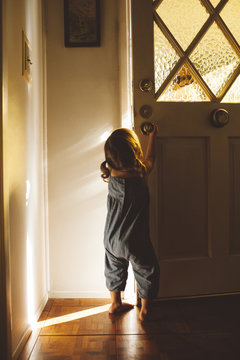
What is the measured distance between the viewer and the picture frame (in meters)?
1.80

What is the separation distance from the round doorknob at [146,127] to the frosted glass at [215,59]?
45cm

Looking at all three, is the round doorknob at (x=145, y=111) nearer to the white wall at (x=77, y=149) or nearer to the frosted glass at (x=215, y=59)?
the white wall at (x=77, y=149)

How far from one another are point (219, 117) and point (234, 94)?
217mm

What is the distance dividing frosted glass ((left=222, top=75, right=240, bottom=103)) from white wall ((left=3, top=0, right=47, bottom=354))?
43.3 inches

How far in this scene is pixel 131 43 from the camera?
5.27 ft

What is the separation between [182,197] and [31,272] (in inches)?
35.1

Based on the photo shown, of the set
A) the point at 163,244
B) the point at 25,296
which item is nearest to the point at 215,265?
the point at 163,244

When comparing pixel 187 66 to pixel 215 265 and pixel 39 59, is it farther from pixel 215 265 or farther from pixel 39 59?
pixel 215 265

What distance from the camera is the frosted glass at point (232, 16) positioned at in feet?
5.60

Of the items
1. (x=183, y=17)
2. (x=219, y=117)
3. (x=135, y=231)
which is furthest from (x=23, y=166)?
(x=183, y=17)

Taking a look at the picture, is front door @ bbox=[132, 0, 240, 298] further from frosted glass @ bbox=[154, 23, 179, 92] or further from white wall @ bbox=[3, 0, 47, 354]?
white wall @ bbox=[3, 0, 47, 354]

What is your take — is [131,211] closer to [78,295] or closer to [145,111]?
[145,111]

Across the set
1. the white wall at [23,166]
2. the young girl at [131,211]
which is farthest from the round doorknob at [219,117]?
the white wall at [23,166]

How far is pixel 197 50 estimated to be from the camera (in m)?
1.69
